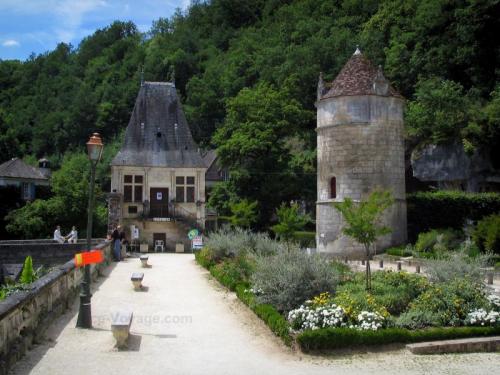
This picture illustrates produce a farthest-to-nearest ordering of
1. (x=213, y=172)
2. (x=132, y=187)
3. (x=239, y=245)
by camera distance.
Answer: (x=213, y=172) → (x=132, y=187) → (x=239, y=245)

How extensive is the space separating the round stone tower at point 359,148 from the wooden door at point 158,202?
1480 centimetres

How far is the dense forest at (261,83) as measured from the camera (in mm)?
36444

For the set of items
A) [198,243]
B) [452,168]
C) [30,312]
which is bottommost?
[30,312]

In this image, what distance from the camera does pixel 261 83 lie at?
45.4 meters

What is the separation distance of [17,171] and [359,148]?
3141 cm

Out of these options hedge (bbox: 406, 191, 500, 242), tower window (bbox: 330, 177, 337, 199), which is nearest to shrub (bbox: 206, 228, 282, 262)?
tower window (bbox: 330, 177, 337, 199)

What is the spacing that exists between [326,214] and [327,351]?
18.1m

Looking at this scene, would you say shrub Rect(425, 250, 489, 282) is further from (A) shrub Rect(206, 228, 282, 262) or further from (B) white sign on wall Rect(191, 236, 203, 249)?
(B) white sign on wall Rect(191, 236, 203, 249)

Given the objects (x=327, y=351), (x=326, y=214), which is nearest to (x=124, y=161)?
(x=326, y=214)

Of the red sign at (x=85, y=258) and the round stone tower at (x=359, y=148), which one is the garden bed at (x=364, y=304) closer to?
the red sign at (x=85, y=258)

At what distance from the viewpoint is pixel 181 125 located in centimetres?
4078

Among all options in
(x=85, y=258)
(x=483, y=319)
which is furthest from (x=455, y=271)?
(x=85, y=258)

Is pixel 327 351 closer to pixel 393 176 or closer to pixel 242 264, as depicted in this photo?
pixel 242 264

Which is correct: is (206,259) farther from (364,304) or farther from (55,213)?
(55,213)
